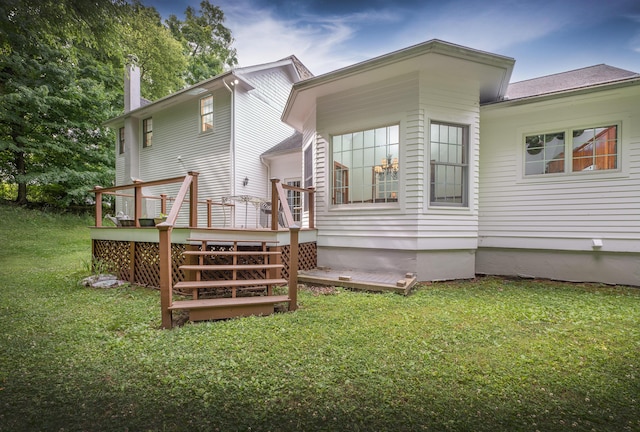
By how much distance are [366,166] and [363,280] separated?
2.51m

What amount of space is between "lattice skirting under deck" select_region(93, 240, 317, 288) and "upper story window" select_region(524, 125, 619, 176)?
504 cm

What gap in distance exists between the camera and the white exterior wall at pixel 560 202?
199 inches

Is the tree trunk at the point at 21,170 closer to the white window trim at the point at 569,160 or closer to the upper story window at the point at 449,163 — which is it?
the upper story window at the point at 449,163

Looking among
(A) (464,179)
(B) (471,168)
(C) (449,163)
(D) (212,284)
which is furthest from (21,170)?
(B) (471,168)

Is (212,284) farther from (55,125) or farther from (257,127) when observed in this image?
(55,125)

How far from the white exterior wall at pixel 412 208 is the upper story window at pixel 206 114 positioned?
593cm

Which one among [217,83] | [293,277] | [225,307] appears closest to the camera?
[225,307]

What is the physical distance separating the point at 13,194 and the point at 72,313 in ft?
64.9

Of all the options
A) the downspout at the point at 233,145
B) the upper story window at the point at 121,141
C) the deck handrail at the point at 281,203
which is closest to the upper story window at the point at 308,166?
the deck handrail at the point at 281,203

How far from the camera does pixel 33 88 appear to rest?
10.9m

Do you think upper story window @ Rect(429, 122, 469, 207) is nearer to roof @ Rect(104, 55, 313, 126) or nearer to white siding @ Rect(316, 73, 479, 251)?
white siding @ Rect(316, 73, 479, 251)

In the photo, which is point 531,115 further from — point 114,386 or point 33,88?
point 33,88

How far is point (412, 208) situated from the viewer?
527 cm

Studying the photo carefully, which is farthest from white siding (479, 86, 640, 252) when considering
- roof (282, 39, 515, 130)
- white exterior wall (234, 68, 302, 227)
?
white exterior wall (234, 68, 302, 227)
